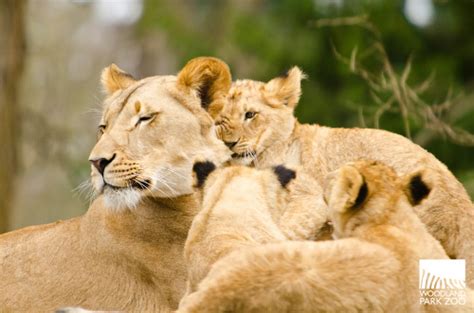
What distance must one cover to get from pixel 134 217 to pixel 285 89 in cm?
173

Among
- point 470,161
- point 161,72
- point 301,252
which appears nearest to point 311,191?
point 301,252

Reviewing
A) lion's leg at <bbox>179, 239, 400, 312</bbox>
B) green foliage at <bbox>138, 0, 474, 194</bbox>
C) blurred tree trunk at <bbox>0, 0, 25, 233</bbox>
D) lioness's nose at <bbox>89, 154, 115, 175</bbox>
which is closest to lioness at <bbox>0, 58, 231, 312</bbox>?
lioness's nose at <bbox>89, 154, 115, 175</bbox>

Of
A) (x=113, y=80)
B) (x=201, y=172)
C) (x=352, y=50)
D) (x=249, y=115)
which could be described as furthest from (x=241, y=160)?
(x=352, y=50)

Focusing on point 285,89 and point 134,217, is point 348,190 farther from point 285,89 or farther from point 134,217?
point 285,89

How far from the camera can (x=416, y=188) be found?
5598mm

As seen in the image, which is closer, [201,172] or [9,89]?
[201,172]

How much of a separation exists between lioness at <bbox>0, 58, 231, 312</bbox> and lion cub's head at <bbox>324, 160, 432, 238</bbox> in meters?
1.01

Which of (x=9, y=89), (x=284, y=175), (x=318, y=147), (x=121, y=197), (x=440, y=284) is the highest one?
(x=9, y=89)

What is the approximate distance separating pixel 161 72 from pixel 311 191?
13.7 meters

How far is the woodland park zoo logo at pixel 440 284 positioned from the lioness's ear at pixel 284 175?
974 mm

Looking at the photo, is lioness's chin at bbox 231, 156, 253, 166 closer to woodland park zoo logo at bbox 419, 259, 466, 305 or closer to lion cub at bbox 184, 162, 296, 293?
lion cub at bbox 184, 162, 296, 293

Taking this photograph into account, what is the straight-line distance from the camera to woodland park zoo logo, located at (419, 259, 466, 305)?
16.4 feet

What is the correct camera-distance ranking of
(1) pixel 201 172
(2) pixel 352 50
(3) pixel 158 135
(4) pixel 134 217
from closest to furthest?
(1) pixel 201 172, (3) pixel 158 135, (4) pixel 134 217, (2) pixel 352 50

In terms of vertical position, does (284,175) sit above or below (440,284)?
above
